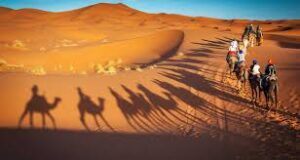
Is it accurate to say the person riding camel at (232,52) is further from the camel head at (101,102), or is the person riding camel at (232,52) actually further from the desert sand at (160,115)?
the camel head at (101,102)

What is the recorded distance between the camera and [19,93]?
19.2m

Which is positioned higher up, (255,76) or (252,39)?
(252,39)

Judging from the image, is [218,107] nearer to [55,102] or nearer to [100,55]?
[55,102]

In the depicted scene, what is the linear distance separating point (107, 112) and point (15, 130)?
398 centimetres

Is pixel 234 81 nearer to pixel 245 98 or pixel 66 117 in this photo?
pixel 245 98

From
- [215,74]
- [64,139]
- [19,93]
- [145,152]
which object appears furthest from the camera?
[215,74]

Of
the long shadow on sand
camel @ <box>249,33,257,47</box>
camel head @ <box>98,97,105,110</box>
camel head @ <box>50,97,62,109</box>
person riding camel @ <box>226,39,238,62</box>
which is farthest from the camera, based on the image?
camel @ <box>249,33,257,47</box>

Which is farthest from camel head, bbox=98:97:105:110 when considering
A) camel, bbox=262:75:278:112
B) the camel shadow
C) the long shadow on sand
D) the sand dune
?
the sand dune

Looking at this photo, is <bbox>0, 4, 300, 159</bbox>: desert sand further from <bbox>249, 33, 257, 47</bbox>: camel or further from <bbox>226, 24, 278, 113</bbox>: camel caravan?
<bbox>249, 33, 257, 47</bbox>: camel

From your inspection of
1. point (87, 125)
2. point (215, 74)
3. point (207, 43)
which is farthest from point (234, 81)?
point (207, 43)

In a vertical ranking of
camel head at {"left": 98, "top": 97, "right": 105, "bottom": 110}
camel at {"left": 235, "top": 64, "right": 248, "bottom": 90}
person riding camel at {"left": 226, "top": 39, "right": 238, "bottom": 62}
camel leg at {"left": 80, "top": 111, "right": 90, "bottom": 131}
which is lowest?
camel leg at {"left": 80, "top": 111, "right": 90, "bottom": 131}

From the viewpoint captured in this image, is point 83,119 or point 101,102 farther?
point 101,102

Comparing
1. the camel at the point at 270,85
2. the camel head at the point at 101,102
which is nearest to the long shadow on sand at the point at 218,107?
the camel at the point at 270,85

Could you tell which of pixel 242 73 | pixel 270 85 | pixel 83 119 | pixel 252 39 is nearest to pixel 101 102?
pixel 83 119
